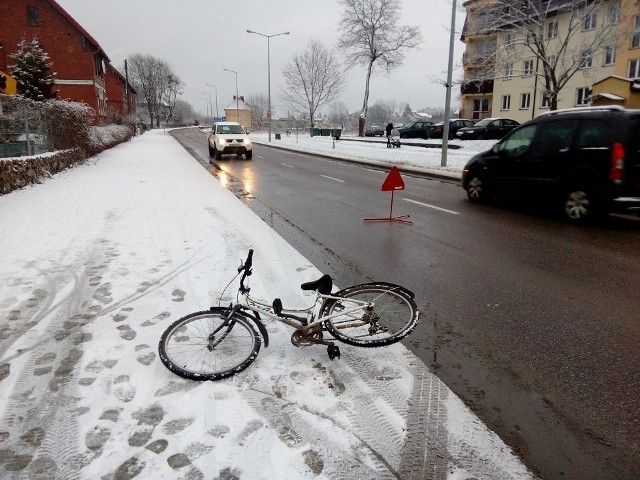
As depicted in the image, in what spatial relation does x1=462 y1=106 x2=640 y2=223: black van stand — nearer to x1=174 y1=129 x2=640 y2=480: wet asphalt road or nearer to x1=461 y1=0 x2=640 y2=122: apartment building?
x1=174 y1=129 x2=640 y2=480: wet asphalt road

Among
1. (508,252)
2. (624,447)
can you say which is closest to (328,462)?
(624,447)

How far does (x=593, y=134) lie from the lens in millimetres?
8055

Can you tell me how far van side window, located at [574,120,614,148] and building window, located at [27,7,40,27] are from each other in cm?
4237

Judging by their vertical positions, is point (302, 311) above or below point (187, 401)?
above

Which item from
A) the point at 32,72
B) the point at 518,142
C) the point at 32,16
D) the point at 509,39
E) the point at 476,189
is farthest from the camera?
the point at 32,16

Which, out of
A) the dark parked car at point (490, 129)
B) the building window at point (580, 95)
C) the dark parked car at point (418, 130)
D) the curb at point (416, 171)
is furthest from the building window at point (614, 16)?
the dark parked car at point (418, 130)

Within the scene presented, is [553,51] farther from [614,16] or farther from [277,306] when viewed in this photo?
[277,306]

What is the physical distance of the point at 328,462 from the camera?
2381 mm

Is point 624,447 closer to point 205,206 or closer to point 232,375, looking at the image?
point 232,375

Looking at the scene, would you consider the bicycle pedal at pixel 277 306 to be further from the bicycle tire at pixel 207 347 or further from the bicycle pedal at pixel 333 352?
the bicycle pedal at pixel 333 352

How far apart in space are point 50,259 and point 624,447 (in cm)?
625

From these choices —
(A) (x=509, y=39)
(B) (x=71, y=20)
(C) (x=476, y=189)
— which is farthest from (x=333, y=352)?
(B) (x=71, y=20)

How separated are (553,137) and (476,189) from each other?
2340mm

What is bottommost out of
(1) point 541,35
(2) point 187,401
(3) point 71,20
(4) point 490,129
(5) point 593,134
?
(2) point 187,401
